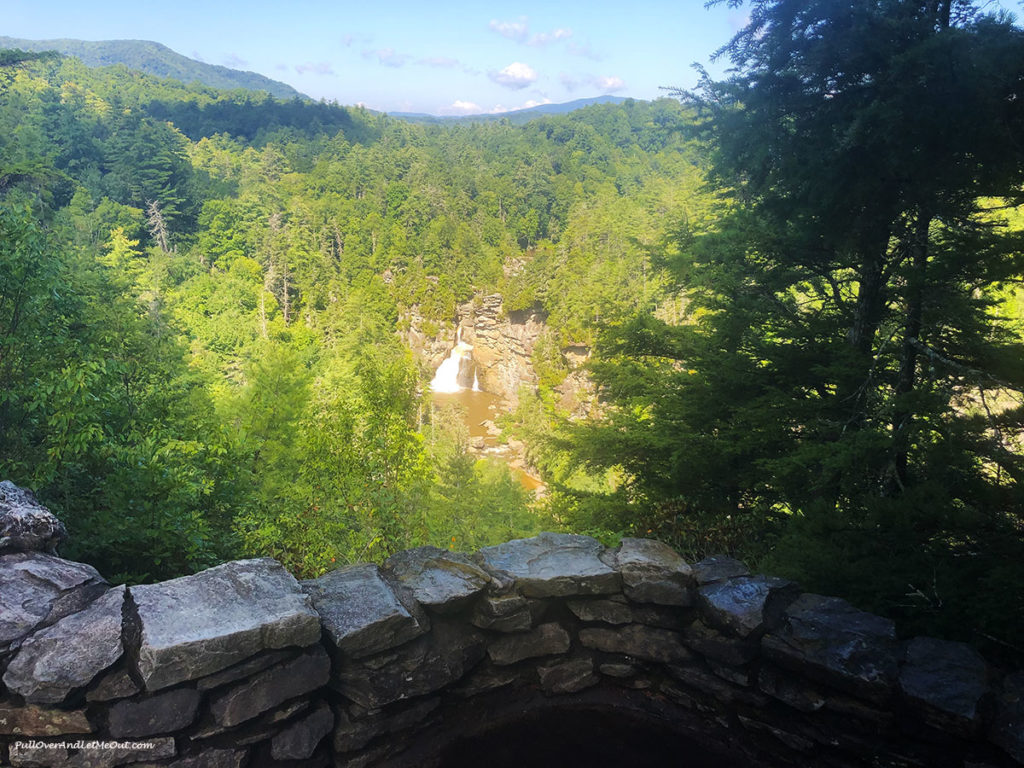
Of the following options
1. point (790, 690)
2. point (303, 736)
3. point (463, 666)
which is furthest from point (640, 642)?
point (303, 736)

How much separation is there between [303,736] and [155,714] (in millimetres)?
692

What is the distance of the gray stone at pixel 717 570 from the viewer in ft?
11.9

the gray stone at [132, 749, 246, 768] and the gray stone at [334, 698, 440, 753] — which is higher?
the gray stone at [132, 749, 246, 768]

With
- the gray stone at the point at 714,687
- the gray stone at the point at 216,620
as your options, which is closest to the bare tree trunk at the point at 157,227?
the gray stone at the point at 216,620

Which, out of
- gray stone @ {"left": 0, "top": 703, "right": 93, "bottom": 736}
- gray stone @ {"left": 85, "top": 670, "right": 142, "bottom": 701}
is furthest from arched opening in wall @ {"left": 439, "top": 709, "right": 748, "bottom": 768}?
gray stone @ {"left": 0, "top": 703, "right": 93, "bottom": 736}

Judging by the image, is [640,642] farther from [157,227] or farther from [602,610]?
[157,227]

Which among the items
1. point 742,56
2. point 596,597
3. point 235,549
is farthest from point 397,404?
point 742,56

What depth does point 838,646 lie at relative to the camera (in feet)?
9.95

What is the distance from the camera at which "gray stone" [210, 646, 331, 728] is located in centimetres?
270

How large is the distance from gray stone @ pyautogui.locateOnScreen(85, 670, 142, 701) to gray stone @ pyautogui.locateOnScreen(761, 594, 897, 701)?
307cm

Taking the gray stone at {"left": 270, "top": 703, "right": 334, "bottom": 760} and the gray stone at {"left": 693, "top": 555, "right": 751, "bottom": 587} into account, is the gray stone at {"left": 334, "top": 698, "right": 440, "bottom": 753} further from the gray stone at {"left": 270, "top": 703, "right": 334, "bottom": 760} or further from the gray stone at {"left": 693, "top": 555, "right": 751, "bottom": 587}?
the gray stone at {"left": 693, "top": 555, "right": 751, "bottom": 587}

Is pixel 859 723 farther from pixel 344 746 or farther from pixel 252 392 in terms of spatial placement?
pixel 252 392

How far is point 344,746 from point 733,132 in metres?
5.37

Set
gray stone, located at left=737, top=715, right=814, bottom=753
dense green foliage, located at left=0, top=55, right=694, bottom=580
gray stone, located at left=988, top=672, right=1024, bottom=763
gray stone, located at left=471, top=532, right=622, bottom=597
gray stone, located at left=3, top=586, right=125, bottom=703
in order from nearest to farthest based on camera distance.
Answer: gray stone, located at left=3, top=586, right=125, bottom=703
gray stone, located at left=988, top=672, right=1024, bottom=763
gray stone, located at left=737, top=715, right=814, bottom=753
gray stone, located at left=471, top=532, right=622, bottom=597
dense green foliage, located at left=0, top=55, right=694, bottom=580
